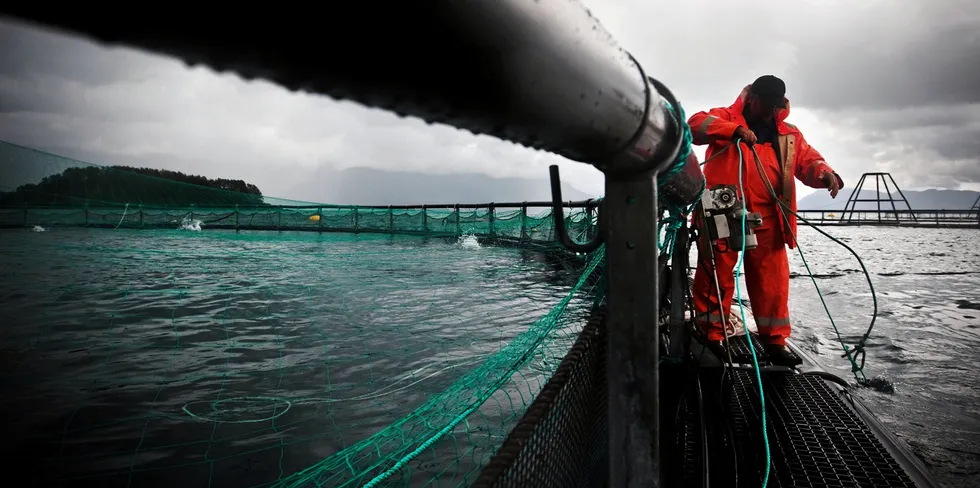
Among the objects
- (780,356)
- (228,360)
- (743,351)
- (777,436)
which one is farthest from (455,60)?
(228,360)

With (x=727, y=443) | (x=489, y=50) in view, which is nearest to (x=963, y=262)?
(x=727, y=443)

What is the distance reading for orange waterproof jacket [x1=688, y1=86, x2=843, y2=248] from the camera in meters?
3.48

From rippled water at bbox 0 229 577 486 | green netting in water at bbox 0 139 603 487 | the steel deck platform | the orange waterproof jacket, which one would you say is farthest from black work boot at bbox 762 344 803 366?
rippled water at bbox 0 229 577 486

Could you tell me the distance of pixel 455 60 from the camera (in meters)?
0.46

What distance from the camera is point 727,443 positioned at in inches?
88.7

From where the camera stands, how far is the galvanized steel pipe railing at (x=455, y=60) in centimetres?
31

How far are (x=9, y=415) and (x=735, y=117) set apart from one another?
5224mm

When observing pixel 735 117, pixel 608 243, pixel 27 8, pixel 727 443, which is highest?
pixel 735 117

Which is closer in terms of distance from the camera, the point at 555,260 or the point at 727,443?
the point at 727,443

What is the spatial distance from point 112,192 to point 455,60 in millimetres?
26910

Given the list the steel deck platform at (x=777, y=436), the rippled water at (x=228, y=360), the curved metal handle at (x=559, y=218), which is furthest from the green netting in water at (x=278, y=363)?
the steel deck platform at (x=777, y=436)

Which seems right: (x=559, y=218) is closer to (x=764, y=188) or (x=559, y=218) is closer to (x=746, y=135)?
(x=746, y=135)

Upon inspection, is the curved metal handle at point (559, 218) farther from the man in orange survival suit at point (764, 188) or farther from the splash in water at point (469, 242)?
the splash in water at point (469, 242)

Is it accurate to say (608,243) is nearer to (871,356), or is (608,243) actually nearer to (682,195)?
(682,195)
